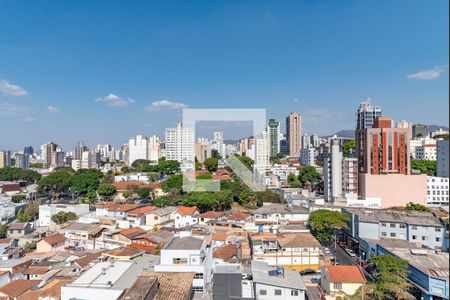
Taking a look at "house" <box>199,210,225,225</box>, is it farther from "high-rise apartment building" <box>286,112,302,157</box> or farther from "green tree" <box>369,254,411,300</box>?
"high-rise apartment building" <box>286,112,302,157</box>

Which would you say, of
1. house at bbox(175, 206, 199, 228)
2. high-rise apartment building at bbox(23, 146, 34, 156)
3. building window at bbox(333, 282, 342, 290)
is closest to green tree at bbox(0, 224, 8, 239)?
house at bbox(175, 206, 199, 228)

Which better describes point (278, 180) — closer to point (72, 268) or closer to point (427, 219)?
point (427, 219)

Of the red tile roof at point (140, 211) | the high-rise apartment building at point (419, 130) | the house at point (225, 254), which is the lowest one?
the house at point (225, 254)

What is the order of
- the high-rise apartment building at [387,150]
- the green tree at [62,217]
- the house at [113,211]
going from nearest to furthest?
the house at [113,211] → the green tree at [62,217] → the high-rise apartment building at [387,150]

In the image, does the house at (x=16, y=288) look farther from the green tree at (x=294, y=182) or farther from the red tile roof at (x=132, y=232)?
the green tree at (x=294, y=182)

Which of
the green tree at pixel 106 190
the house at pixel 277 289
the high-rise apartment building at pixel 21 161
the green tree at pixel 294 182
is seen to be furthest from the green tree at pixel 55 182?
the high-rise apartment building at pixel 21 161

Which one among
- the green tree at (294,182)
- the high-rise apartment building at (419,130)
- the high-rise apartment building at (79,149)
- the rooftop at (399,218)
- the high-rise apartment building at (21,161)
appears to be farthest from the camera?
the high-rise apartment building at (79,149)

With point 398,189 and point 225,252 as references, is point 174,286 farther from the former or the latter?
point 398,189
